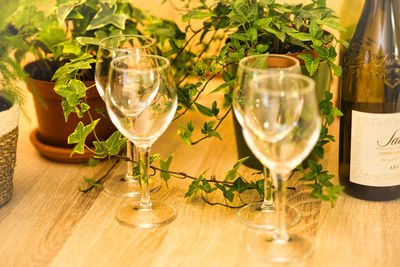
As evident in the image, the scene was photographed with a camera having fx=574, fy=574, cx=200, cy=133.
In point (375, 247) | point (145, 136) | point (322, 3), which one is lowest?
point (375, 247)

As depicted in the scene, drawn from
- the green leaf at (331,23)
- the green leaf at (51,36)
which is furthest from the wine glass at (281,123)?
the green leaf at (51,36)

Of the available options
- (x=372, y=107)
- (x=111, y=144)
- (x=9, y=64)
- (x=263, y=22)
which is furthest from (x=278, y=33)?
(x=9, y=64)

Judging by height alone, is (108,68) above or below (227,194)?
above

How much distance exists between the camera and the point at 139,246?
0.76 meters

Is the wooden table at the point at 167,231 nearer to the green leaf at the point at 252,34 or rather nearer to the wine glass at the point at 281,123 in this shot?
the wine glass at the point at 281,123

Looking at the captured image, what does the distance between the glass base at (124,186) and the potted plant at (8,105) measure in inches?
6.1

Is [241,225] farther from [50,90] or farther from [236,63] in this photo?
[50,90]

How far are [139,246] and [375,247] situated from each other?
31cm

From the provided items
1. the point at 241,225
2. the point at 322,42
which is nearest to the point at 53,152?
the point at 241,225

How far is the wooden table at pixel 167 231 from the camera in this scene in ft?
2.38

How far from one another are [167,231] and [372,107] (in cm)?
37

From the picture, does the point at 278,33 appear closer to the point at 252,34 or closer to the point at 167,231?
the point at 252,34

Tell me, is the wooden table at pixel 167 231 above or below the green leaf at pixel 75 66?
below

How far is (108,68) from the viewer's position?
2.70 ft
